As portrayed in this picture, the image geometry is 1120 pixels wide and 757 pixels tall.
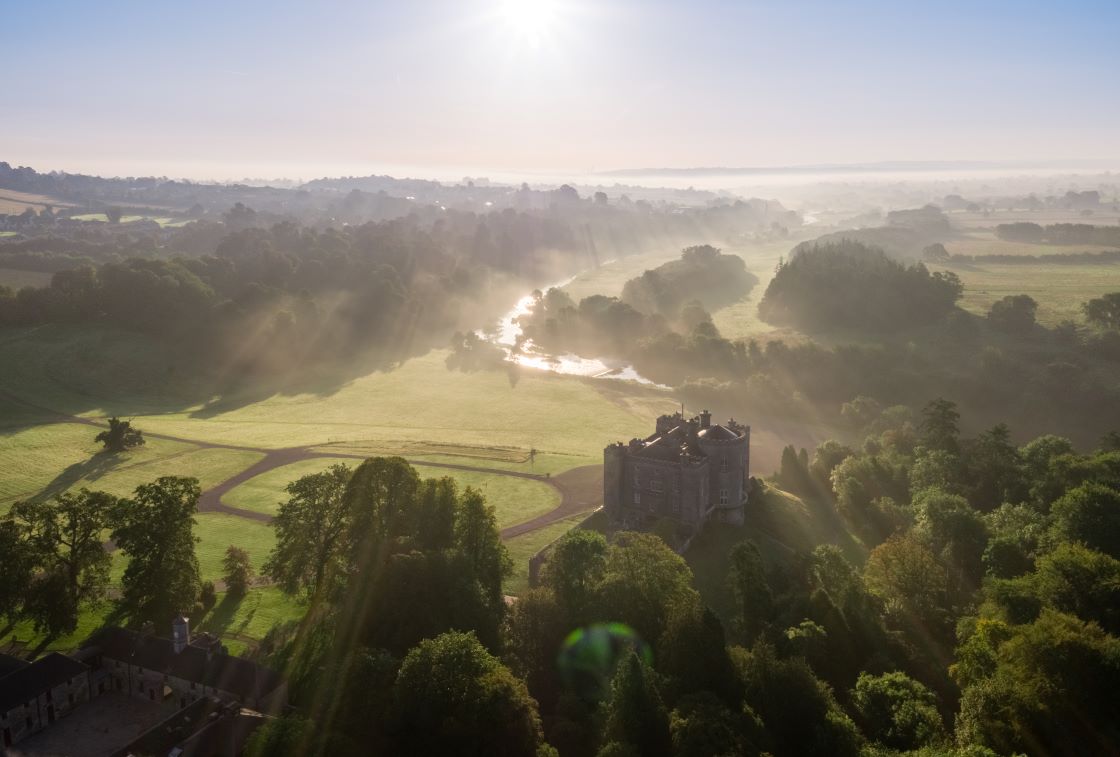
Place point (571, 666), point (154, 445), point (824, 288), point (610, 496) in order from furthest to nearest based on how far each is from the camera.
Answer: point (824, 288) < point (154, 445) < point (610, 496) < point (571, 666)

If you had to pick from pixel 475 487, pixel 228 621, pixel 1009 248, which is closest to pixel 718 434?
pixel 475 487

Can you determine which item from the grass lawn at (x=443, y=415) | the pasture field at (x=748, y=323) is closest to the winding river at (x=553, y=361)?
the grass lawn at (x=443, y=415)

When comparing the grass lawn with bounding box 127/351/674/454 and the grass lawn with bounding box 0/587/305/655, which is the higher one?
the grass lawn with bounding box 0/587/305/655

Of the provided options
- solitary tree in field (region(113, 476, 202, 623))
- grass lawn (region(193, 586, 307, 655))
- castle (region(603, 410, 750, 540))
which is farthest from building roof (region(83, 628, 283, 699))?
castle (region(603, 410, 750, 540))

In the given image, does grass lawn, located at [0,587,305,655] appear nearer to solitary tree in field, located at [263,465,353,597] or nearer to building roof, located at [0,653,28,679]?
solitary tree in field, located at [263,465,353,597]

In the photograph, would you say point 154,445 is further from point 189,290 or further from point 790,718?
point 790,718

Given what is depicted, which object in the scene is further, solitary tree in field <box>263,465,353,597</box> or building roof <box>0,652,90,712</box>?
solitary tree in field <box>263,465,353,597</box>

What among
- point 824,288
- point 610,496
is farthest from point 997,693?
point 824,288

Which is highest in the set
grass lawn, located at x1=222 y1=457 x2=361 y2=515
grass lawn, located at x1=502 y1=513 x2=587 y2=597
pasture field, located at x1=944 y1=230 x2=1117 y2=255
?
pasture field, located at x1=944 y1=230 x2=1117 y2=255
